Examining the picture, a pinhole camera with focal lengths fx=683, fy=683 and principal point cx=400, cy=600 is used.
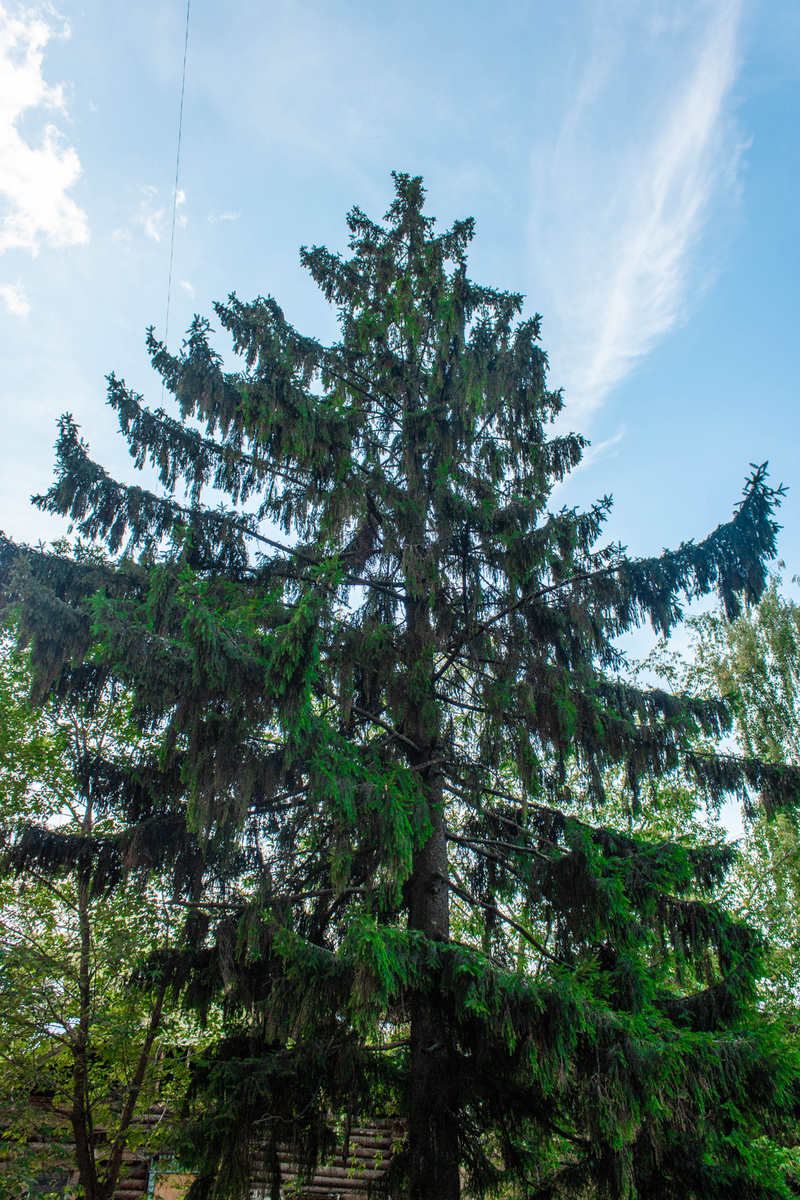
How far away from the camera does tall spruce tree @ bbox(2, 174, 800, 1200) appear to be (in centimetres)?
434

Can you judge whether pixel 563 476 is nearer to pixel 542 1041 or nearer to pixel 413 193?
pixel 413 193

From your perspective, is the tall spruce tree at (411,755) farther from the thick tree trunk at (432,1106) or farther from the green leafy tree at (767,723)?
the green leafy tree at (767,723)

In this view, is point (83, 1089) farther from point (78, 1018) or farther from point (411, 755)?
point (411, 755)

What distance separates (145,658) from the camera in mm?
4293

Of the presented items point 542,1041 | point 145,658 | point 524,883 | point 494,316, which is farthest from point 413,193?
point 542,1041

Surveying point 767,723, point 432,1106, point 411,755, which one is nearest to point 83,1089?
point 432,1106

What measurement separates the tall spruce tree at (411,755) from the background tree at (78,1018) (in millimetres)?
489

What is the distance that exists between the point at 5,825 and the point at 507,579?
5.44 metres

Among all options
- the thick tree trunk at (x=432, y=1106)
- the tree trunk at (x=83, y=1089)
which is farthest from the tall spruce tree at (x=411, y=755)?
the tree trunk at (x=83, y=1089)

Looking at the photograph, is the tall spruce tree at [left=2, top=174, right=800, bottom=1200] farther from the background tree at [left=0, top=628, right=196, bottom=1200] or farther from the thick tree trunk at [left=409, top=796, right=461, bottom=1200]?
the background tree at [left=0, top=628, right=196, bottom=1200]

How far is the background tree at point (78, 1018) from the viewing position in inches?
253

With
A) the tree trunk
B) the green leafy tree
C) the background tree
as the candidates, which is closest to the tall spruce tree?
the background tree

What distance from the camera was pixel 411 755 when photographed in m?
7.25

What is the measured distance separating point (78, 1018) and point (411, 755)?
5.15 meters
